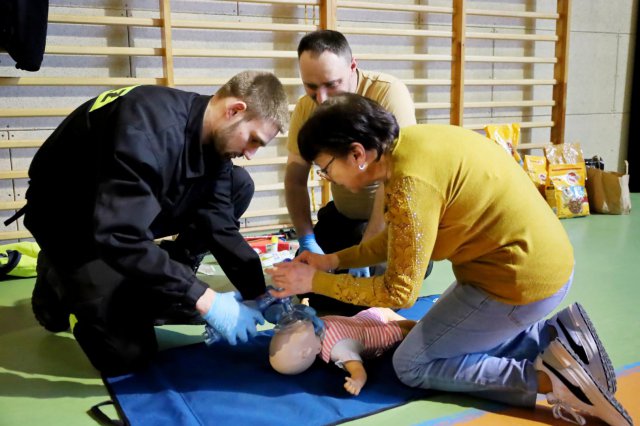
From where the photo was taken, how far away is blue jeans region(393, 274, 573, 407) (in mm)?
1691

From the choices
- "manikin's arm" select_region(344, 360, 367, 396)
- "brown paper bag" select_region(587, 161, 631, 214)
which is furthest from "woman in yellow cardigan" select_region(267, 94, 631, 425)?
"brown paper bag" select_region(587, 161, 631, 214)

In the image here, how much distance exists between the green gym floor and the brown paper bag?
1.32 meters

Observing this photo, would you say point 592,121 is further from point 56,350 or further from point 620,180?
point 56,350

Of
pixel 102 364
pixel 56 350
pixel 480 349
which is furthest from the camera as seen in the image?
pixel 56 350

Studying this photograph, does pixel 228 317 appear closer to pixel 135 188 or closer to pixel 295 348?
pixel 295 348

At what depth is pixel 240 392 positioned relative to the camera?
70.8 inches

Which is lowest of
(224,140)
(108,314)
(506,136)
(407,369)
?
(407,369)

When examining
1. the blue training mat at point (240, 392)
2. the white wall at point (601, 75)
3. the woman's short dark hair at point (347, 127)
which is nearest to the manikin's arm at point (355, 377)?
the blue training mat at point (240, 392)

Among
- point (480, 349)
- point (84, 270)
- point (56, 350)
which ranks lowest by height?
point (56, 350)

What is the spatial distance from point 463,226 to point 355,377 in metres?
0.60

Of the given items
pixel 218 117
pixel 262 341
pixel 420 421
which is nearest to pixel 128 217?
pixel 218 117

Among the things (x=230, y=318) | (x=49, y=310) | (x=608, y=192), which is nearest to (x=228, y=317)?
(x=230, y=318)

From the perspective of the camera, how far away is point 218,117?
181 centimetres

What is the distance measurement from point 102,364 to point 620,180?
400 centimetres
